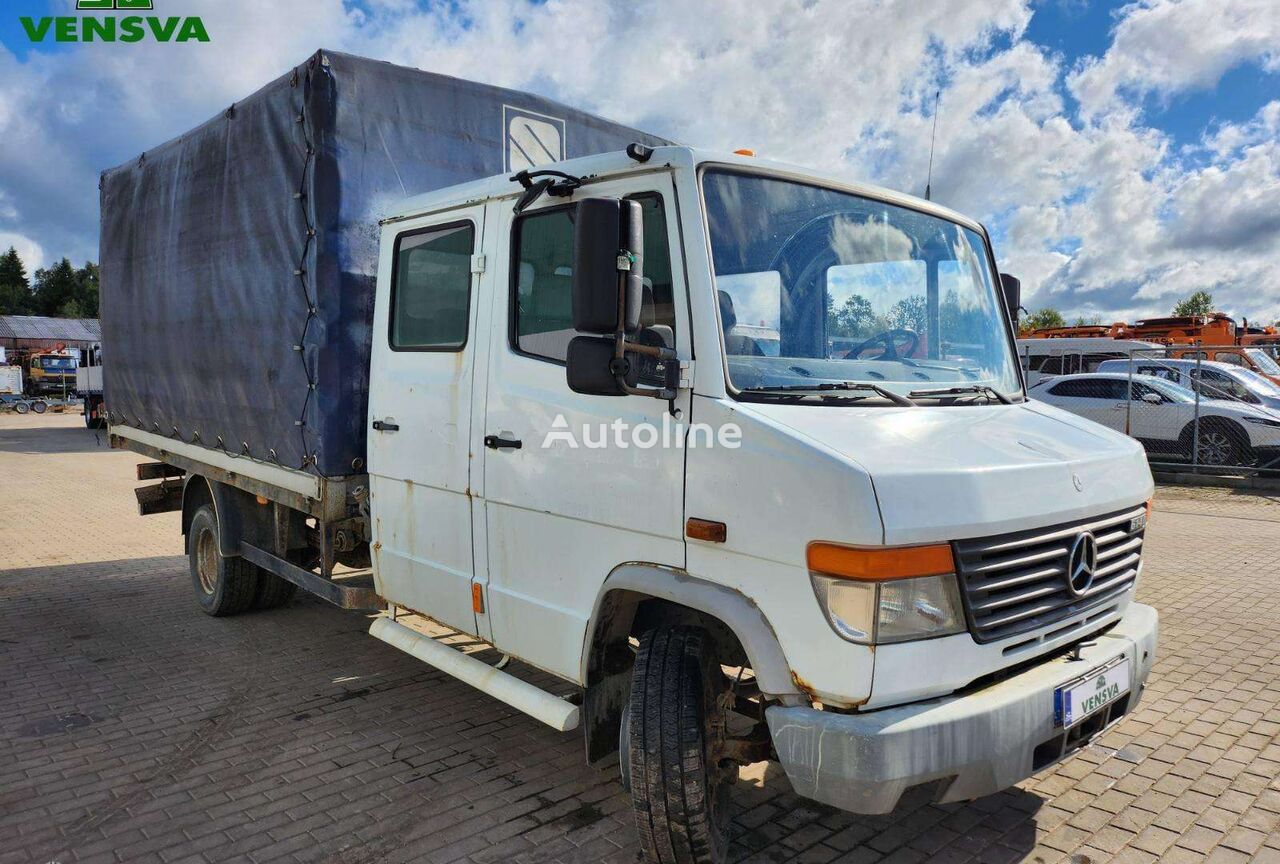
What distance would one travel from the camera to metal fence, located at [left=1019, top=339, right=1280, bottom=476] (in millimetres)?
13336

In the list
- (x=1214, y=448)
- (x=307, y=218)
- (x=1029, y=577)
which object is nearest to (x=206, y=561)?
(x=307, y=218)

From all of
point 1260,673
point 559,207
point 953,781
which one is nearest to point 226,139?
point 559,207

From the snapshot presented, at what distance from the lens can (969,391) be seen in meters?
3.44

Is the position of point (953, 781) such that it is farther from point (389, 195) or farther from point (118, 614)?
point (118, 614)

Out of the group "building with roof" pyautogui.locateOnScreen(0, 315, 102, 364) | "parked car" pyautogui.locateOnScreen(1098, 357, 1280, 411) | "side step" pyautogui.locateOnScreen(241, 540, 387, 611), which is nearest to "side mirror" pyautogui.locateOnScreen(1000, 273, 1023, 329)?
"side step" pyautogui.locateOnScreen(241, 540, 387, 611)

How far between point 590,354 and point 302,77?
2886 millimetres

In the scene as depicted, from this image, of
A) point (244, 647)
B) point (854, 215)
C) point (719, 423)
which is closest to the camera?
point (719, 423)

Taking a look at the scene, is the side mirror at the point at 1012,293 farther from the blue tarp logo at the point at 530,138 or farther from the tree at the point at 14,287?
the tree at the point at 14,287

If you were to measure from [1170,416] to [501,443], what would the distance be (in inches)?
557

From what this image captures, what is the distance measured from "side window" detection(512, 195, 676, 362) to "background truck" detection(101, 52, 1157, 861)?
15 millimetres

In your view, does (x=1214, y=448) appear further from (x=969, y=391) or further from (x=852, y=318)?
(x=852, y=318)

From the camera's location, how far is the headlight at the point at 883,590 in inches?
95.6

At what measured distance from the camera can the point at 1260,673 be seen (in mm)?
5176

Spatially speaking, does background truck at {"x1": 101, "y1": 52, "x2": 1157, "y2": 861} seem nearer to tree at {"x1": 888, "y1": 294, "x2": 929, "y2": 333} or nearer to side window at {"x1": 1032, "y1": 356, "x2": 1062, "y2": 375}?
tree at {"x1": 888, "y1": 294, "x2": 929, "y2": 333}
